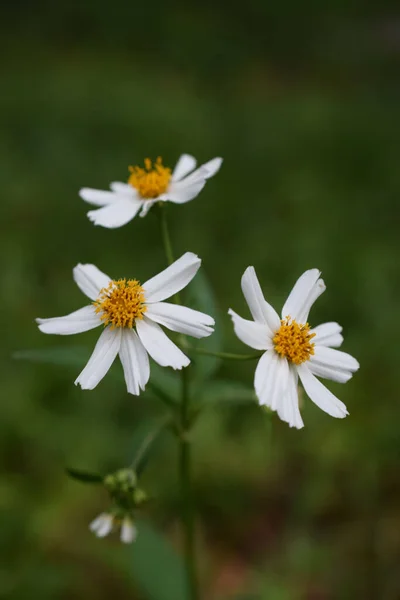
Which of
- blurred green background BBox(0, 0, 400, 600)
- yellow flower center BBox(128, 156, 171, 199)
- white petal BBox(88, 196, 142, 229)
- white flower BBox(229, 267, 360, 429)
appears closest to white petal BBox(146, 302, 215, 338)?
white flower BBox(229, 267, 360, 429)

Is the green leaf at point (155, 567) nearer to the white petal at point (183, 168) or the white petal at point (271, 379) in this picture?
Result: the white petal at point (271, 379)

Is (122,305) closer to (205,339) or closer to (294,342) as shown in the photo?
(205,339)

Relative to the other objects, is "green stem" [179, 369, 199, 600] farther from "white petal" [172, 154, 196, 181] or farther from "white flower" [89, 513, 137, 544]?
"white petal" [172, 154, 196, 181]

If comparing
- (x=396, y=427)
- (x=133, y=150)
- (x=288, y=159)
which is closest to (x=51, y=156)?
(x=133, y=150)

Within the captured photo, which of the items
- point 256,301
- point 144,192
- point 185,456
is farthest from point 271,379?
point 144,192

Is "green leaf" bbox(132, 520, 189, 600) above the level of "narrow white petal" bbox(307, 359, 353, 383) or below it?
below

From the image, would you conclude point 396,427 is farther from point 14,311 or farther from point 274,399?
point 14,311
